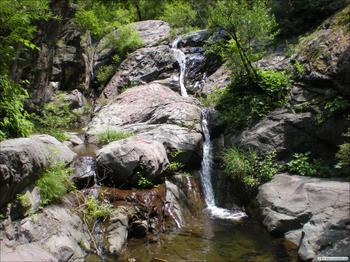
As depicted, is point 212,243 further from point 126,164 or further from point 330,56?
point 330,56

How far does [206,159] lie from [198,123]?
4.32 feet

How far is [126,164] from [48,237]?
10.3 ft

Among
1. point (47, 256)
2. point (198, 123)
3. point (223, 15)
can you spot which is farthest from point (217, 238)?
point (223, 15)

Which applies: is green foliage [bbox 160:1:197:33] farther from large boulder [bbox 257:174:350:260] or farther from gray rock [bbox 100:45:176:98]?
large boulder [bbox 257:174:350:260]

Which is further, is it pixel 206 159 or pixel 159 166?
pixel 206 159

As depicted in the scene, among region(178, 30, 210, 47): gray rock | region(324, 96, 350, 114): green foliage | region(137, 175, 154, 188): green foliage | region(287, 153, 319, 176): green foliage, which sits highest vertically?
region(178, 30, 210, 47): gray rock

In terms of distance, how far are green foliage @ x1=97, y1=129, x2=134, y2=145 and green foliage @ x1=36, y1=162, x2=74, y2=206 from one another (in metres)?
3.85

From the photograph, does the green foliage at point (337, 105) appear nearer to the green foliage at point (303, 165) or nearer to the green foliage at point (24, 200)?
the green foliage at point (303, 165)

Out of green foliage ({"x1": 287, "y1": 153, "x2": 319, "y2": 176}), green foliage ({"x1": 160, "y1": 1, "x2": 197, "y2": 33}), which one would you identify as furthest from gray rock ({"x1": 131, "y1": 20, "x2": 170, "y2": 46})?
green foliage ({"x1": 287, "y1": 153, "x2": 319, "y2": 176})

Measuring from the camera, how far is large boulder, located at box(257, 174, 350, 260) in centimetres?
750

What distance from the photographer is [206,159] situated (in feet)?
40.9

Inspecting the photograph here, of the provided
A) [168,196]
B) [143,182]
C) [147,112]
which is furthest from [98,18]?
[168,196]

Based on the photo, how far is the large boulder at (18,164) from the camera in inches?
262

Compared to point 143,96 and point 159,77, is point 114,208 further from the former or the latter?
point 159,77
